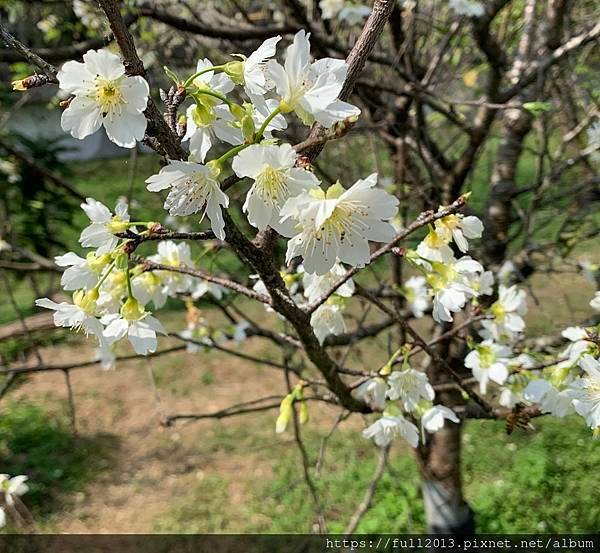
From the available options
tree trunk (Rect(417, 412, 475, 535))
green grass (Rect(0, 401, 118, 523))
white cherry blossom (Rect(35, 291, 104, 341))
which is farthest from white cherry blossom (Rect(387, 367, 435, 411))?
→ green grass (Rect(0, 401, 118, 523))

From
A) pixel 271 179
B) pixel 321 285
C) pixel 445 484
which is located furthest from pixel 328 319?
pixel 445 484

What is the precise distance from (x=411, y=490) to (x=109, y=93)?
3.00 meters

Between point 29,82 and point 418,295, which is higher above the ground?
point 29,82

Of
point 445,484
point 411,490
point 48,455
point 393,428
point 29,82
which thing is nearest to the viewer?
point 29,82

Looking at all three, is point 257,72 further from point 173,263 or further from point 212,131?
point 173,263

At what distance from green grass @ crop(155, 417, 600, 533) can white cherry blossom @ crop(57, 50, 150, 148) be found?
8.56 ft

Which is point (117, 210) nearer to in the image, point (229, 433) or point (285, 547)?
point (285, 547)

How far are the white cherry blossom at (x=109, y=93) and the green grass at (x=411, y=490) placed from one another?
2608 mm

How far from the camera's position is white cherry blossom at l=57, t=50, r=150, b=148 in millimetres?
676

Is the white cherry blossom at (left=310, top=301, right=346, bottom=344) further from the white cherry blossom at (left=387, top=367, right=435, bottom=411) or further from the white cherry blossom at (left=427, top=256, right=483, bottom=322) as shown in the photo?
the white cherry blossom at (left=427, top=256, right=483, bottom=322)

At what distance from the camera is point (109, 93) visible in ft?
2.32

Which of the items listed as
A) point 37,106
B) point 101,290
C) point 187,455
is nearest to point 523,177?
point 187,455

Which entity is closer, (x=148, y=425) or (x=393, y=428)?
(x=393, y=428)

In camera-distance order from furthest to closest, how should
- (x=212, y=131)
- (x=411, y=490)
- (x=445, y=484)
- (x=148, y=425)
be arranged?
1. (x=148, y=425)
2. (x=411, y=490)
3. (x=445, y=484)
4. (x=212, y=131)
